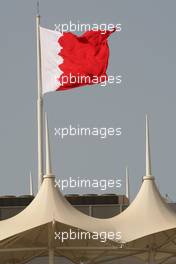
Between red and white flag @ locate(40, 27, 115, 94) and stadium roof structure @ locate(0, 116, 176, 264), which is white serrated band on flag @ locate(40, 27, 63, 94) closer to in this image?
red and white flag @ locate(40, 27, 115, 94)

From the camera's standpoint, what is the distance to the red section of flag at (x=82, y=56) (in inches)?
2201

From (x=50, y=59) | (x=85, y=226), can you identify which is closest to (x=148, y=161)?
(x=85, y=226)

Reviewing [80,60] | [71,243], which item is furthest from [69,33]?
[71,243]

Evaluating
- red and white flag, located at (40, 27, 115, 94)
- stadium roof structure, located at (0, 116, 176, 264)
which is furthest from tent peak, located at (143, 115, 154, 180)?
red and white flag, located at (40, 27, 115, 94)

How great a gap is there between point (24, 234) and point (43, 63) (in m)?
10.6

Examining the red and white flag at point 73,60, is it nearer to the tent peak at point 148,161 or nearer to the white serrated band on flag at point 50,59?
the white serrated band on flag at point 50,59

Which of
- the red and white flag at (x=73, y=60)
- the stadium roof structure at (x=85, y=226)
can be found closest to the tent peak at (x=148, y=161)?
the stadium roof structure at (x=85, y=226)

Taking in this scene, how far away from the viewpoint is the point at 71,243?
53.8 meters

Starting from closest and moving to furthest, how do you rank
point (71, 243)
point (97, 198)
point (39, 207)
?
point (39, 207), point (71, 243), point (97, 198)

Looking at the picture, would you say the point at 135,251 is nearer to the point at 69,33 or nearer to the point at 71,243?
the point at 71,243

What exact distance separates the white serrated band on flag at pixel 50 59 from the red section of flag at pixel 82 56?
0.32 m

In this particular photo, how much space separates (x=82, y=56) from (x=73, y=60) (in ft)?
1.45

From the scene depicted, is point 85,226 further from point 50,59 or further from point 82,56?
point 50,59

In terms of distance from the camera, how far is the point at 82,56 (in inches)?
2223
